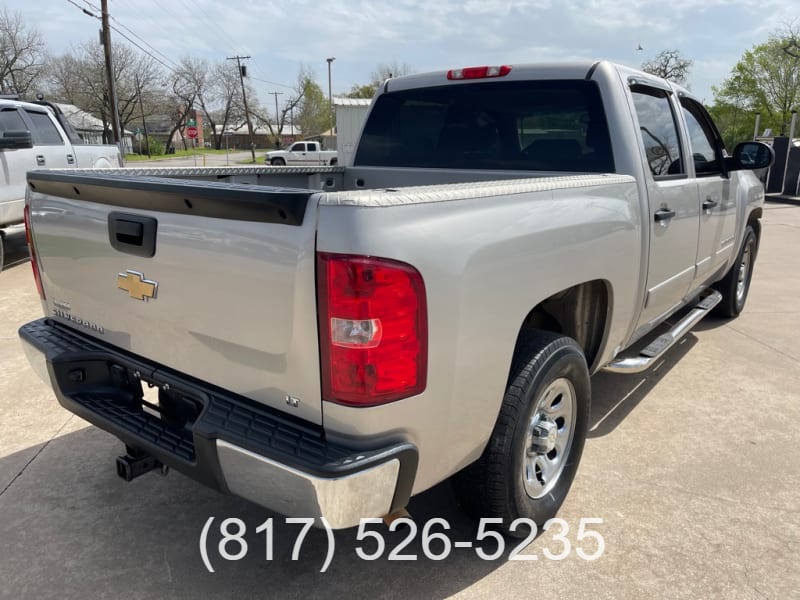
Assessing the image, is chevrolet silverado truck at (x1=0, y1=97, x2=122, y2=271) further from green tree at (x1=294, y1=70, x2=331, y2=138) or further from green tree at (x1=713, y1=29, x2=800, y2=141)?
green tree at (x1=294, y1=70, x2=331, y2=138)

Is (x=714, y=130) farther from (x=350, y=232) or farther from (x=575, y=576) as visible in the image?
(x=350, y=232)

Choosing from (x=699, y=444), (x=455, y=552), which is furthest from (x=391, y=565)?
(x=699, y=444)

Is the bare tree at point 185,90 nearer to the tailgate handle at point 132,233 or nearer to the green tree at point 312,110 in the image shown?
the green tree at point 312,110

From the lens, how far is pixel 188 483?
124 inches

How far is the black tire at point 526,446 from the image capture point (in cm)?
231

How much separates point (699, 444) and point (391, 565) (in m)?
2.02

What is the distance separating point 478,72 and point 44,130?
301 inches

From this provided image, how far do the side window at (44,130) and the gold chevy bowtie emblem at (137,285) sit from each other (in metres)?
7.65

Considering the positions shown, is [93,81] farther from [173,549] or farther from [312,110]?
[173,549]

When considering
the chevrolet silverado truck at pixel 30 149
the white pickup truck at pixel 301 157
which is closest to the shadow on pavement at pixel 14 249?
the chevrolet silverado truck at pixel 30 149

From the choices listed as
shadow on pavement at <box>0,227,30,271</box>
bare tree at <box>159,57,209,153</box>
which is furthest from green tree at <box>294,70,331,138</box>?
shadow on pavement at <box>0,227,30,271</box>

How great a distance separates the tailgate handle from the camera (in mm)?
2168

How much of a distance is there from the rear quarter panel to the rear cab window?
0.89m

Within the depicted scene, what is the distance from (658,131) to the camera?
358 centimetres
